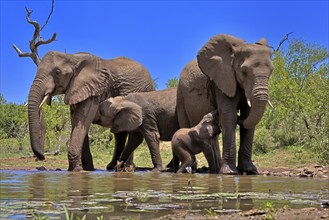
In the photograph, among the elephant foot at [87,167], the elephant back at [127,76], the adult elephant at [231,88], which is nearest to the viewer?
the adult elephant at [231,88]

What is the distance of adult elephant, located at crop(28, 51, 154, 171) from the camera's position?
40.7 feet

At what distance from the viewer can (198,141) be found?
11531 mm

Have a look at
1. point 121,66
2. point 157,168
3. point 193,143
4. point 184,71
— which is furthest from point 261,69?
point 121,66

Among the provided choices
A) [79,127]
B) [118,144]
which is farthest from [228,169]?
[118,144]

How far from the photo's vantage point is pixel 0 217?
3.71 metres

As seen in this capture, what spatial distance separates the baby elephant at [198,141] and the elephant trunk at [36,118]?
2.87 metres

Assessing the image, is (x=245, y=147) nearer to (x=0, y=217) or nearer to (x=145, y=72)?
(x=145, y=72)

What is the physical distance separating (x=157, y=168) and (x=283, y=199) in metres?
8.19

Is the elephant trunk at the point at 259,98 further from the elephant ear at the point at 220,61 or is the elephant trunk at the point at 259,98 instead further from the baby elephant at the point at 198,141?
the baby elephant at the point at 198,141

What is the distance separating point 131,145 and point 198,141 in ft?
11.4

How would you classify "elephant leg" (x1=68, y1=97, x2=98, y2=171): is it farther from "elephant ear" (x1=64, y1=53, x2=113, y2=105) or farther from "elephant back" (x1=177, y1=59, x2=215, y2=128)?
"elephant back" (x1=177, y1=59, x2=215, y2=128)

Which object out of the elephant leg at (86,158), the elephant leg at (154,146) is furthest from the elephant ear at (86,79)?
the elephant leg at (154,146)

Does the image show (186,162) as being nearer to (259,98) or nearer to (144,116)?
(259,98)

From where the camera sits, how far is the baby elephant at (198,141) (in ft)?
37.7
